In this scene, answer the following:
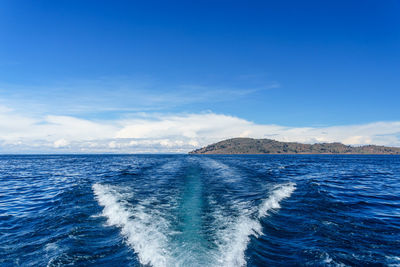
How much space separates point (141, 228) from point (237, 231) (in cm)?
479

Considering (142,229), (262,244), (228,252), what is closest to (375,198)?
(262,244)

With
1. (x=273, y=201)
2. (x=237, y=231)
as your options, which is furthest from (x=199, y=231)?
(x=273, y=201)

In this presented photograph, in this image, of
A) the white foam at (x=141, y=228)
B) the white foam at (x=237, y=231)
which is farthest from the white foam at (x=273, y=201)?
the white foam at (x=141, y=228)

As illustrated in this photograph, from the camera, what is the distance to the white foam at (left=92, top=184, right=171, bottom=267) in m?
7.85

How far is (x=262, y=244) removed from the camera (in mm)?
9047

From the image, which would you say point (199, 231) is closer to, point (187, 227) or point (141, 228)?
point (187, 227)

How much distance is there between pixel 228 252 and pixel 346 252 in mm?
4690

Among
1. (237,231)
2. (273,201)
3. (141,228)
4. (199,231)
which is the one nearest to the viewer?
(199,231)

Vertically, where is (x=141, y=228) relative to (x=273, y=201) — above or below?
below

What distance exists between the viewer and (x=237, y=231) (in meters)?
10.2

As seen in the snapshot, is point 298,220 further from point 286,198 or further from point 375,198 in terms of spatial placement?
point 375,198

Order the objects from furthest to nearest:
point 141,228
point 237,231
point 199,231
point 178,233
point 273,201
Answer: point 273,201, point 141,228, point 237,231, point 199,231, point 178,233

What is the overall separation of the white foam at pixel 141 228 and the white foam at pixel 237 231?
2.21 meters

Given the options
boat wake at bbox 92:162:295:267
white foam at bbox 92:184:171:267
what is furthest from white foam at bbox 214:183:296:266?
white foam at bbox 92:184:171:267
